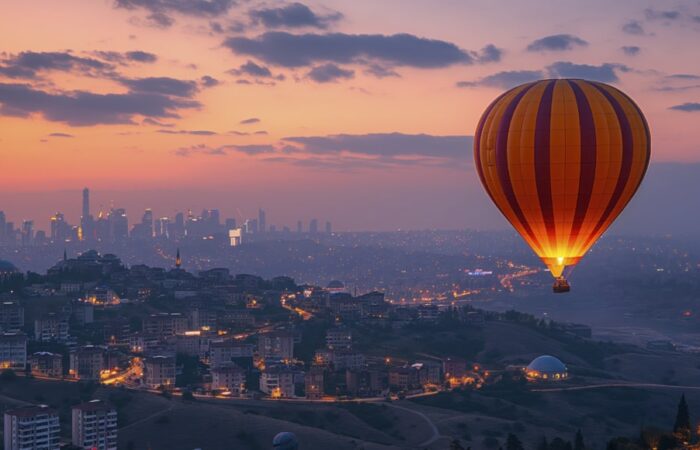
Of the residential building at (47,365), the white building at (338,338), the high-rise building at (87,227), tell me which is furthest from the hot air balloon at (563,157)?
the high-rise building at (87,227)

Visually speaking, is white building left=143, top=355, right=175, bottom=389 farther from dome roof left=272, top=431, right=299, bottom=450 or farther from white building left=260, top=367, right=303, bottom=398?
dome roof left=272, top=431, right=299, bottom=450

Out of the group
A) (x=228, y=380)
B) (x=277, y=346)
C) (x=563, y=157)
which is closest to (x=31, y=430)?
(x=228, y=380)

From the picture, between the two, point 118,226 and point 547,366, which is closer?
point 547,366

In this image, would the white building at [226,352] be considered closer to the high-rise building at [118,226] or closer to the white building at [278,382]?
the white building at [278,382]

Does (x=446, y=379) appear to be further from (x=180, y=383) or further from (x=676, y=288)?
(x=676, y=288)

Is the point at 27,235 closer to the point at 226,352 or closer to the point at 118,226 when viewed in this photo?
the point at 118,226

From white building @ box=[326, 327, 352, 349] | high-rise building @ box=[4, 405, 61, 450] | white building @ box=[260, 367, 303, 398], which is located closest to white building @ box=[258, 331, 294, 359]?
white building @ box=[326, 327, 352, 349]
